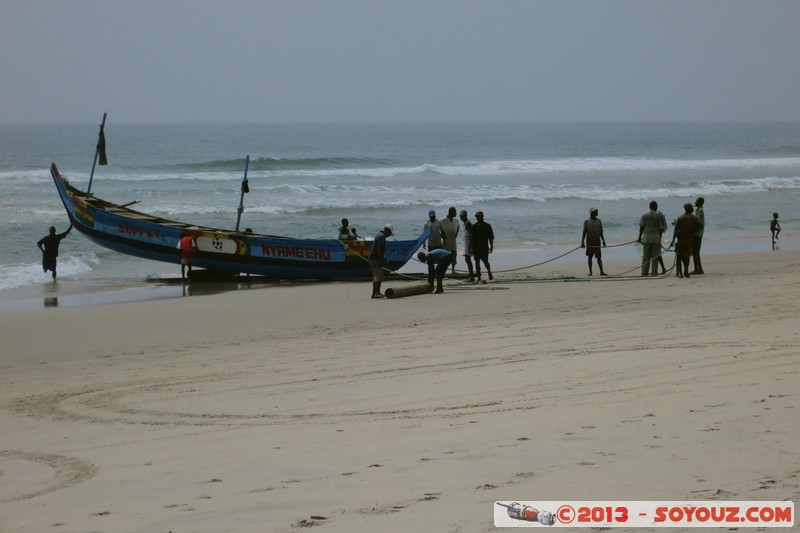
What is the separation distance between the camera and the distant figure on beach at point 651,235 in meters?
15.5

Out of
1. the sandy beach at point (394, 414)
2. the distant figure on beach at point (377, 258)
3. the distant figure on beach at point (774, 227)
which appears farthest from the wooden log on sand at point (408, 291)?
the distant figure on beach at point (774, 227)

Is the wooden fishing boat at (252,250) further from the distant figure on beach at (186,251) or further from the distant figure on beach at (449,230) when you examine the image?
the distant figure on beach at (449,230)

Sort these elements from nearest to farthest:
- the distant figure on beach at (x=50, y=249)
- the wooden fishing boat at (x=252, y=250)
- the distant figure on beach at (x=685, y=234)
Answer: the distant figure on beach at (x=685, y=234) < the wooden fishing boat at (x=252, y=250) < the distant figure on beach at (x=50, y=249)

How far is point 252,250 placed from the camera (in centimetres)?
1750

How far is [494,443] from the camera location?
19.4 ft

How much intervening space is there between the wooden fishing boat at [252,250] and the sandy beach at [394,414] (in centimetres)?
462

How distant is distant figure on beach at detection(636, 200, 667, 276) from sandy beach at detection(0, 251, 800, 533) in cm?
293

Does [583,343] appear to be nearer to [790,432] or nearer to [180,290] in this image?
[790,432]

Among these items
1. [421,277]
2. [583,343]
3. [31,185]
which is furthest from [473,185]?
[583,343]

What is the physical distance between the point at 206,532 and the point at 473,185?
135 ft

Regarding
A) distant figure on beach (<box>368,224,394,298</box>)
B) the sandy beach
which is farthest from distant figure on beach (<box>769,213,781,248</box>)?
distant figure on beach (<box>368,224,394,298</box>)

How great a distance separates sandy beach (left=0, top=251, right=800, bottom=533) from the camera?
4.93m

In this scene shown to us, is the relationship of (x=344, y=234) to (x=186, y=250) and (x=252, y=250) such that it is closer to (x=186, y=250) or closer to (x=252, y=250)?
(x=252, y=250)

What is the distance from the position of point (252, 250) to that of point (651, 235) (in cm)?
679
